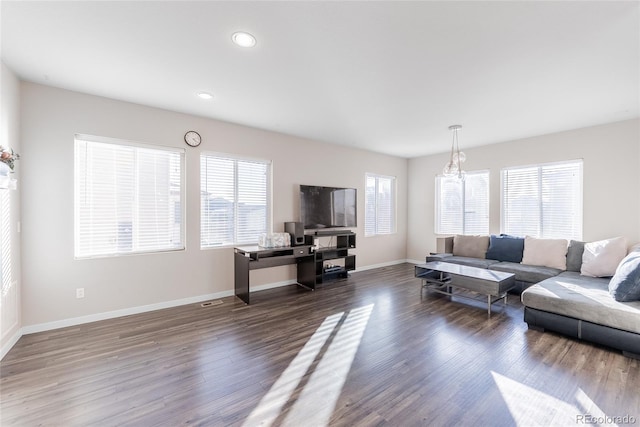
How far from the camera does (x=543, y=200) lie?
4.83 meters

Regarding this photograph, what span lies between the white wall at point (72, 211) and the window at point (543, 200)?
424 centimetres

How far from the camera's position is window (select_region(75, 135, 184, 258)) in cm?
318

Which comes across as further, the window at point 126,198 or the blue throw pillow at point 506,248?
the blue throw pillow at point 506,248

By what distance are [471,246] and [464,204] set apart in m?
1.14

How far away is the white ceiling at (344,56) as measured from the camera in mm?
1852

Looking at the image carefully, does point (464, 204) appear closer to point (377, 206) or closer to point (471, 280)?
point (377, 206)

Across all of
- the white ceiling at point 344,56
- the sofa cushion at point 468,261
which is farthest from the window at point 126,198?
the sofa cushion at point 468,261

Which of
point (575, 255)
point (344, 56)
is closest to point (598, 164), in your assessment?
point (575, 255)

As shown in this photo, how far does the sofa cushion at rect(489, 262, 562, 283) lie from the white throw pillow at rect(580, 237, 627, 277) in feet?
1.16

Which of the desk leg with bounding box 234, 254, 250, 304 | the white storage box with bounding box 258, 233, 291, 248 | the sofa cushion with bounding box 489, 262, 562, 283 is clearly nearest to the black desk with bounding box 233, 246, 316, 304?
the desk leg with bounding box 234, 254, 250, 304

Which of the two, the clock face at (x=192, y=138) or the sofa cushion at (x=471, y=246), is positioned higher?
the clock face at (x=192, y=138)

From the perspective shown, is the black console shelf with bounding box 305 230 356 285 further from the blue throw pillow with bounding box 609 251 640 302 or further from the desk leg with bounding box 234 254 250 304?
the blue throw pillow with bounding box 609 251 640 302

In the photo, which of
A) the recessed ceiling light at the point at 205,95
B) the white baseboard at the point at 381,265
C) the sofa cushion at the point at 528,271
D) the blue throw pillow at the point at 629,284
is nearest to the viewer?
the blue throw pillow at the point at 629,284

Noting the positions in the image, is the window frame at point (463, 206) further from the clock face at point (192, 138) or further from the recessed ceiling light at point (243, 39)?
the clock face at point (192, 138)
